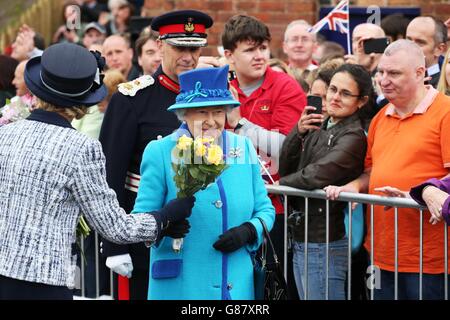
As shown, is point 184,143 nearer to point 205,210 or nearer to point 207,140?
point 207,140

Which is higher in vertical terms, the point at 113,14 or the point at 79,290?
the point at 113,14

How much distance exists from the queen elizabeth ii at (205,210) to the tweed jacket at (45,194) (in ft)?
2.37

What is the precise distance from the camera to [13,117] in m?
6.29

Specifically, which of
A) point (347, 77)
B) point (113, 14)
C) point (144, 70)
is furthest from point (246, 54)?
point (113, 14)

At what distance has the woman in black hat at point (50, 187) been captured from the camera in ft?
16.1

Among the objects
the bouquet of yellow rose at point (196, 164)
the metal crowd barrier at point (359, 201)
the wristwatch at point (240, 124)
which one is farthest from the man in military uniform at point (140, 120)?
the bouquet of yellow rose at point (196, 164)

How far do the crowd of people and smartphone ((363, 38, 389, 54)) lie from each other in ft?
0.35

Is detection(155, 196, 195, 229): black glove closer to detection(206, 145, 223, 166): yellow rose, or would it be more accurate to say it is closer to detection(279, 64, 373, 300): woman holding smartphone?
detection(206, 145, 223, 166): yellow rose

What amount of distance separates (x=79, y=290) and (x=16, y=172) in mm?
2999

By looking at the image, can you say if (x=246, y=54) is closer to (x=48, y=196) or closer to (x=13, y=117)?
(x=13, y=117)

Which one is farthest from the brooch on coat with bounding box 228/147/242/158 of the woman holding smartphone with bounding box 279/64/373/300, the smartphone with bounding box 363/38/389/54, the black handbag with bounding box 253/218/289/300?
the smartphone with bounding box 363/38/389/54

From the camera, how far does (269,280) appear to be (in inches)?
224

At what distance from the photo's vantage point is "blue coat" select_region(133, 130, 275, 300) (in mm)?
5727

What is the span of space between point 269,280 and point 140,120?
142cm
